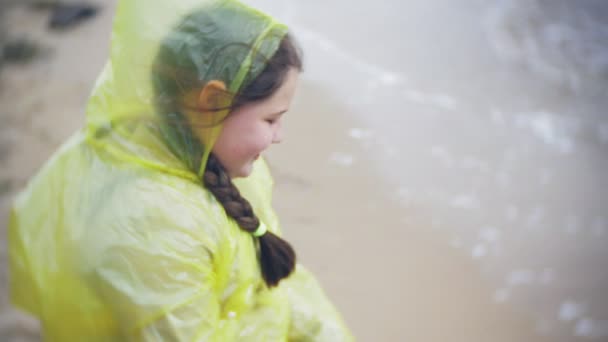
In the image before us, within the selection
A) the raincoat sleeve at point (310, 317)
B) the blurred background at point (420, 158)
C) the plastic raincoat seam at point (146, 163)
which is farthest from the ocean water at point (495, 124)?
the plastic raincoat seam at point (146, 163)

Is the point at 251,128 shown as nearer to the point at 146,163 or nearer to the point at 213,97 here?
the point at 213,97

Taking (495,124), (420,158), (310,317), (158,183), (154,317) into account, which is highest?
(495,124)

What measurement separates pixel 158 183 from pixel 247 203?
0.77 ft

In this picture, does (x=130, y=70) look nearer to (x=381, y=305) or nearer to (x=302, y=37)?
(x=381, y=305)

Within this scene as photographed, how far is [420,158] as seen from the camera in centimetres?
303

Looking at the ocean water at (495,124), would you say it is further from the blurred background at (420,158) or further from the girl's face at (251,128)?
the girl's face at (251,128)

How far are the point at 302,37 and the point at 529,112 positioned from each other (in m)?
1.41

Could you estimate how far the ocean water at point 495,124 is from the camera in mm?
2637

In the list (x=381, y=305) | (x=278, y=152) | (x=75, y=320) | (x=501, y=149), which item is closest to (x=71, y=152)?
(x=75, y=320)

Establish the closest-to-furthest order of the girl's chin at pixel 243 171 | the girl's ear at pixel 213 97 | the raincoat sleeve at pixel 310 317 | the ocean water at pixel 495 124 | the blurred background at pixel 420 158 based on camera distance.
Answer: the girl's ear at pixel 213 97 < the girl's chin at pixel 243 171 < the raincoat sleeve at pixel 310 317 < the blurred background at pixel 420 158 < the ocean water at pixel 495 124

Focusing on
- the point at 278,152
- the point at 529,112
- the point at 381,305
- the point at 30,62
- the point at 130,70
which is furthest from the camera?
the point at 529,112

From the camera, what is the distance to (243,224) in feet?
4.18

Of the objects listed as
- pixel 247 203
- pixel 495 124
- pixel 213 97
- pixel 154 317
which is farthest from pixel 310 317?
pixel 495 124

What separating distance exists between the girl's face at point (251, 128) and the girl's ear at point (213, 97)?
4 centimetres
